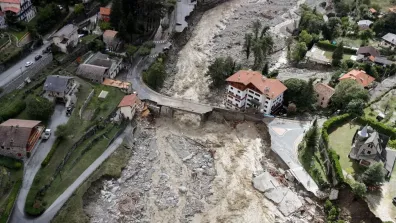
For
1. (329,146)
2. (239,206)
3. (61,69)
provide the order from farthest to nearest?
1. (61,69)
2. (329,146)
3. (239,206)

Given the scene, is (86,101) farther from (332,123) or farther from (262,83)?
(332,123)

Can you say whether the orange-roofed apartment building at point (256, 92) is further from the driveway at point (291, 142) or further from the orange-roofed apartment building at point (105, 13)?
the orange-roofed apartment building at point (105, 13)

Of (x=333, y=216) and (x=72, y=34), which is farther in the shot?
(x=72, y=34)

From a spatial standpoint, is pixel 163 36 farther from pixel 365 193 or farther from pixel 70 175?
pixel 365 193

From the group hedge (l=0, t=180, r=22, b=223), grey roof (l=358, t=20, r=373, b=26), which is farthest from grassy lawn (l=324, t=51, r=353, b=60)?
hedge (l=0, t=180, r=22, b=223)

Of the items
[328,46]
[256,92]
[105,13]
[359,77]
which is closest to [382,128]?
[359,77]

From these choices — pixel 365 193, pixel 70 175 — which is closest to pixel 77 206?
pixel 70 175

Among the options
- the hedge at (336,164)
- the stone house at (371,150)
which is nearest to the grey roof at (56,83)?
the hedge at (336,164)
